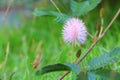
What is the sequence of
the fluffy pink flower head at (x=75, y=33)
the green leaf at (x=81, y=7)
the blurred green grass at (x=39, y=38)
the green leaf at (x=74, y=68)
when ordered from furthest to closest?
1. the blurred green grass at (x=39, y=38)
2. the green leaf at (x=81, y=7)
3. the fluffy pink flower head at (x=75, y=33)
4. the green leaf at (x=74, y=68)

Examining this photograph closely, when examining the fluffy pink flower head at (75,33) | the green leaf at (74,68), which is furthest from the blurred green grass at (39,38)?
the green leaf at (74,68)

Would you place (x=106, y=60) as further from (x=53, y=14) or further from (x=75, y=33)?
(x=53, y=14)

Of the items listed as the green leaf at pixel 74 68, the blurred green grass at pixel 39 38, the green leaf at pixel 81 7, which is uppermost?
the green leaf at pixel 74 68

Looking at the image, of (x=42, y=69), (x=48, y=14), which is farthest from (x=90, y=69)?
(x=48, y=14)

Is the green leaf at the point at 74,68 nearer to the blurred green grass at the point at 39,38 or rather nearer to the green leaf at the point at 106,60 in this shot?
the green leaf at the point at 106,60

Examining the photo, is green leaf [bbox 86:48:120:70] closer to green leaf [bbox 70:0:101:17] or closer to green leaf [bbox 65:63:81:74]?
green leaf [bbox 65:63:81:74]

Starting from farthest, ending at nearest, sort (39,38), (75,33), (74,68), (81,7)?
(39,38) < (81,7) < (75,33) < (74,68)

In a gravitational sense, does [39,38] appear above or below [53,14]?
below

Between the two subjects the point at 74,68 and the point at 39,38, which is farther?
the point at 39,38

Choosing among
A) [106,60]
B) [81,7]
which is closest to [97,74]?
[106,60]

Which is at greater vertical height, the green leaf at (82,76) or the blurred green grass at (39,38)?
the green leaf at (82,76)

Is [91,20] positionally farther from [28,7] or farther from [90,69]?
[90,69]

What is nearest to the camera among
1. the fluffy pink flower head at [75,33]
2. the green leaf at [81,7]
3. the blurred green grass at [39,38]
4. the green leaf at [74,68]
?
the green leaf at [74,68]
